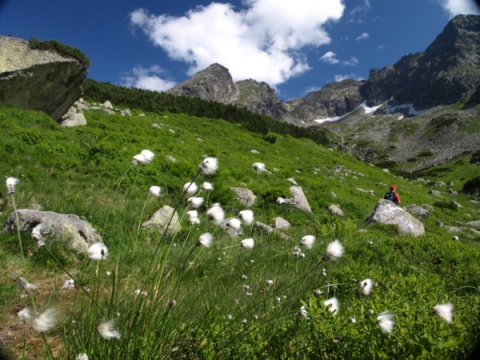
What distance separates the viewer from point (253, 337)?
2775 mm

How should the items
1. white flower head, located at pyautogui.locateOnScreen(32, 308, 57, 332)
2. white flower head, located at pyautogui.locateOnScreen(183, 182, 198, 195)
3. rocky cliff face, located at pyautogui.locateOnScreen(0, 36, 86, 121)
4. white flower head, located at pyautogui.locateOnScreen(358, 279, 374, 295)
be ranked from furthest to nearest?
rocky cliff face, located at pyautogui.locateOnScreen(0, 36, 86, 121) → white flower head, located at pyautogui.locateOnScreen(358, 279, 374, 295) → white flower head, located at pyautogui.locateOnScreen(183, 182, 198, 195) → white flower head, located at pyautogui.locateOnScreen(32, 308, 57, 332)

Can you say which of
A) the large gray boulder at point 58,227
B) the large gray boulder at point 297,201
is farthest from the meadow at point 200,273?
the large gray boulder at point 297,201

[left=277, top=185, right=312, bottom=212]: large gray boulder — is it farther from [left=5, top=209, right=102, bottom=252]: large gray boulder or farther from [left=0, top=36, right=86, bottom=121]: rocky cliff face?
[left=0, top=36, right=86, bottom=121]: rocky cliff face

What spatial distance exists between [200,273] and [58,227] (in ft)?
8.32

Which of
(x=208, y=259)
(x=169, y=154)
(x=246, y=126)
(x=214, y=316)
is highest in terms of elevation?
(x=246, y=126)

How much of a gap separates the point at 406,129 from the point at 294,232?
17923 centimetres

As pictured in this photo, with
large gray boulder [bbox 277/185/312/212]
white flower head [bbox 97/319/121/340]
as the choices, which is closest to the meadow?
white flower head [bbox 97/319/121/340]

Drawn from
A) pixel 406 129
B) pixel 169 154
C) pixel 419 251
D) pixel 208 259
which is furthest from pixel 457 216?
pixel 406 129

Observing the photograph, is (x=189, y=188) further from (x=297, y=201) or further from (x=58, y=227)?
(x=297, y=201)

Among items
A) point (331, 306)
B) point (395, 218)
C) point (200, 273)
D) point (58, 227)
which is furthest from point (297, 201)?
point (331, 306)

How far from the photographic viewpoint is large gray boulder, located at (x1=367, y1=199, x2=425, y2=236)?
12.5 m

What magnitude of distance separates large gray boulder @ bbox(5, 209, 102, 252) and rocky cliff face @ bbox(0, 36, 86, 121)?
8444 millimetres

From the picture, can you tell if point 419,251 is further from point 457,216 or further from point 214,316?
point 457,216

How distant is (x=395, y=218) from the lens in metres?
12.6
